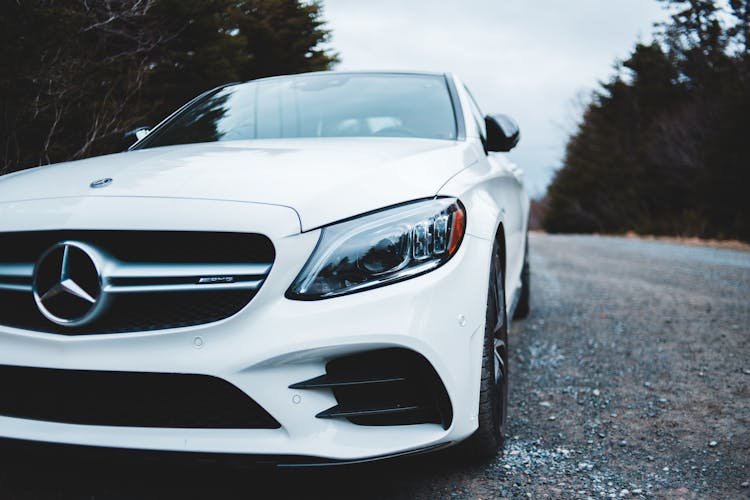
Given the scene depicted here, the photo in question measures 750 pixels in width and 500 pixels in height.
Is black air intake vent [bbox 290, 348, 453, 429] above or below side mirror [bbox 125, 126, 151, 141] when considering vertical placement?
below

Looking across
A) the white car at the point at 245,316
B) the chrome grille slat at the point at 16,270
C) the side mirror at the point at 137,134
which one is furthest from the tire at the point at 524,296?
the chrome grille slat at the point at 16,270

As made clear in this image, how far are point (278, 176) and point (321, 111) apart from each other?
1.24 metres

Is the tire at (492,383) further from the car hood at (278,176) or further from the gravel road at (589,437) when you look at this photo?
the car hood at (278,176)

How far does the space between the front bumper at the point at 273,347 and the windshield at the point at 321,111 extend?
1.26 meters

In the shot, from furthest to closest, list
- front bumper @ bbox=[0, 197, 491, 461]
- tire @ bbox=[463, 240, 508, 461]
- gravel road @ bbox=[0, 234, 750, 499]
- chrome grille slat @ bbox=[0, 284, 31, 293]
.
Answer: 1. gravel road @ bbox=[0, 234, 750, 499]
2. tire @ bbox=[463, 240, 508, 461]
3. chrome grille slat @ bbox=[0, 284, 31, 293]
4. front bumper @ bbox=[0, 197, 491, 461]

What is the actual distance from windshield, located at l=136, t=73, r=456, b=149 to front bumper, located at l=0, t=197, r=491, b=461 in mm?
1258

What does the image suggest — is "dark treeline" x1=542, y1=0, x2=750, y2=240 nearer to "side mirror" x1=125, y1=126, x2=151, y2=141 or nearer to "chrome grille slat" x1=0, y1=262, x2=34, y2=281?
"side mirror" x1=125, y1=126, x2=151, y2=141

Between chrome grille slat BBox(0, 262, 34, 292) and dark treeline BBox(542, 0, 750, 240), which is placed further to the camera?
dark treeline BBox(542, 0, 750, 240)

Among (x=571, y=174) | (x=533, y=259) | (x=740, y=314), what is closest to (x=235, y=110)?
(x=740, y=314)

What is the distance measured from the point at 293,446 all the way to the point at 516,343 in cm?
284

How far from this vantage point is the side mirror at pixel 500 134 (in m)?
3.18

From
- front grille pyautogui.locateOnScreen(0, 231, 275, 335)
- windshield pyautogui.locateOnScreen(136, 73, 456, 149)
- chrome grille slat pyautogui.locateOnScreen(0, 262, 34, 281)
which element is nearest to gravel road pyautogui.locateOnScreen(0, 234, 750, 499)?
front grille pyautogui.locateOnScreen(0, 231, 275, 335)

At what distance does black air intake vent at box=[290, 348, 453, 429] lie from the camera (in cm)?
171

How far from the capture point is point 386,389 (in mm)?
1757
